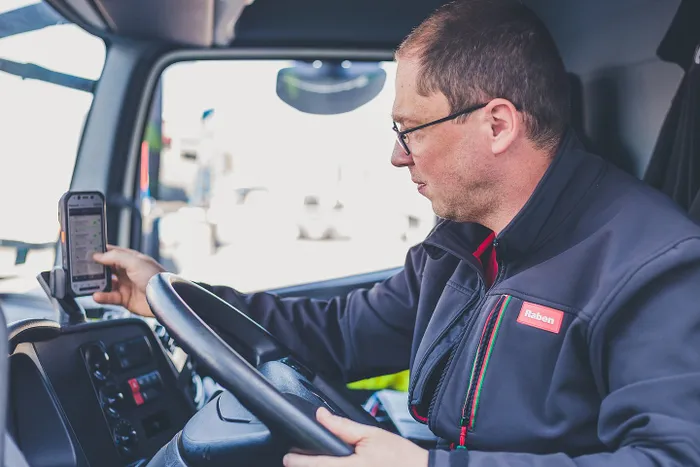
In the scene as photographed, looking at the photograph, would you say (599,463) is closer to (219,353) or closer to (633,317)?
(633,317)

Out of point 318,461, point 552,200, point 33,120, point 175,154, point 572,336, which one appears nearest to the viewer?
point 318,461

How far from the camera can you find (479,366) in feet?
4.04

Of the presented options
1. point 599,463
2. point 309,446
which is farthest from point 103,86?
point 599,463

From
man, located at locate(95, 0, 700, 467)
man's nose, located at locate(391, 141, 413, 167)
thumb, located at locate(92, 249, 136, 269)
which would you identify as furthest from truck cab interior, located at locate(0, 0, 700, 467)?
man's nose, located at locate(391, 141, 413, 167)

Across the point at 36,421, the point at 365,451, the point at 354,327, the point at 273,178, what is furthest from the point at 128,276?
the point at 273,178

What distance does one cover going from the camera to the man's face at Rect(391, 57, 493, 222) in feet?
4.47

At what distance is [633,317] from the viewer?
1071 millimetres

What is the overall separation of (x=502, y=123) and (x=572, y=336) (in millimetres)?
436

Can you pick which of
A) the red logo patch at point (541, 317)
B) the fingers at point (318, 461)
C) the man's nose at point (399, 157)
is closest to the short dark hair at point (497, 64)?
the man's nose at point (399, 157)

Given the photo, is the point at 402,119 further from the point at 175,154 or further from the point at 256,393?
the point at 175,154

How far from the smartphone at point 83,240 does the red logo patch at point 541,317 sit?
102 centimetres

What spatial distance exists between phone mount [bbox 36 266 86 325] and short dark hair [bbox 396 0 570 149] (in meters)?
0.93

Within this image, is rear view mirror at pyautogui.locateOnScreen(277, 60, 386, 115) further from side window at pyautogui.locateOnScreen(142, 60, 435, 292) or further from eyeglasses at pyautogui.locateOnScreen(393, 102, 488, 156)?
eyeglasses at pyautogui.locateOnScreen(393, 102, 488, 156)

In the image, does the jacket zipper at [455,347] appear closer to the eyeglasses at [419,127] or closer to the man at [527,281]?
the man at [527,281]
